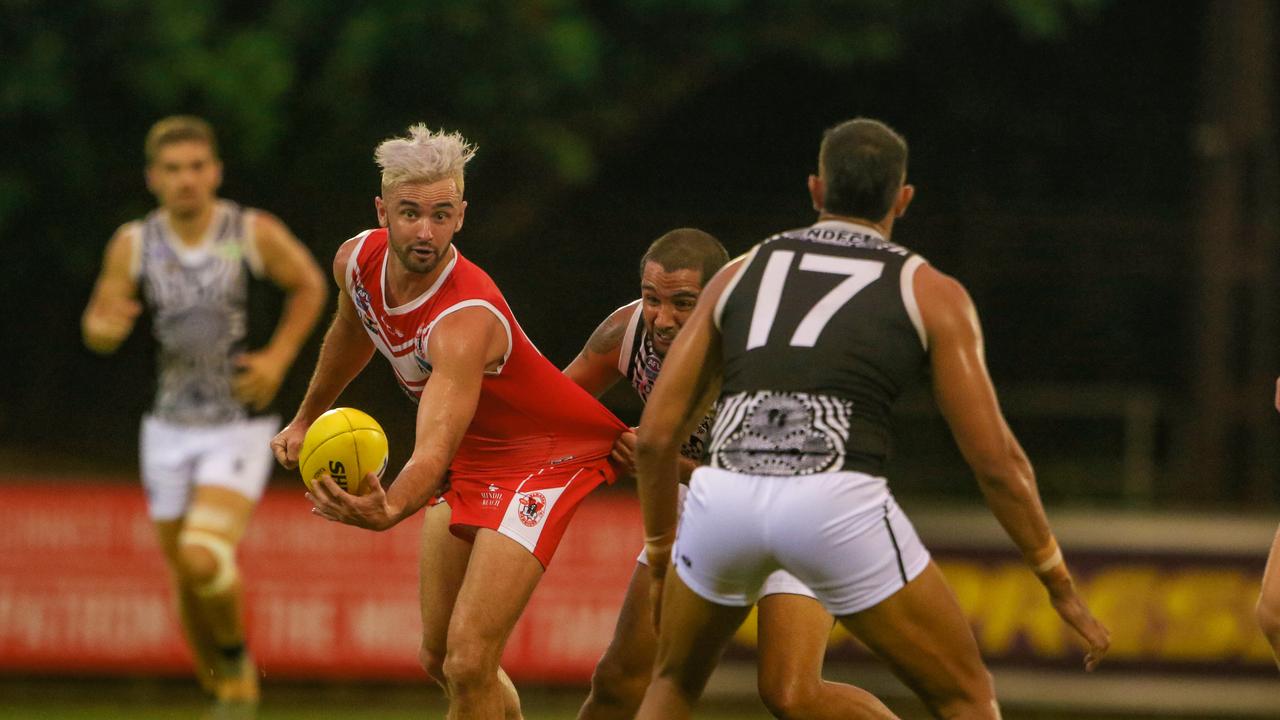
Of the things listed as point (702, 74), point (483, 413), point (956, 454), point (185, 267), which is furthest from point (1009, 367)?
point (483, 413)

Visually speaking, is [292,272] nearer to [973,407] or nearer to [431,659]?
[431,659]

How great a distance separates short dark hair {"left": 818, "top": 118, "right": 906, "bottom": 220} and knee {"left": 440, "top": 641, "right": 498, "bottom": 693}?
187 cm

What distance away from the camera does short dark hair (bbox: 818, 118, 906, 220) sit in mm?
5207

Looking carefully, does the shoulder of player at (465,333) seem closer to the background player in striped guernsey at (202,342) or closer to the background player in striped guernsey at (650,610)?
the background player in striped guernsey at (650,610)

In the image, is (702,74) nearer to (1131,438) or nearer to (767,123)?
(767,123)

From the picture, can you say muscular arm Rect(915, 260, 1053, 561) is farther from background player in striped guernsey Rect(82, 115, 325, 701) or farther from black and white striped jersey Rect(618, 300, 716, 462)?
background player in striped guernsey Rect(82, 115, 325, 701)

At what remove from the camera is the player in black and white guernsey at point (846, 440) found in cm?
500

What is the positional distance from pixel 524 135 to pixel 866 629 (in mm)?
10065

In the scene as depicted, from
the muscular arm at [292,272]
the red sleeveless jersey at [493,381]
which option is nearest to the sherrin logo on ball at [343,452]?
the red sleeveless jersey at [493,381]

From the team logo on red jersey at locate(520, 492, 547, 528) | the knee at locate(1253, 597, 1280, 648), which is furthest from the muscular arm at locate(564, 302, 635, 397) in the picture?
the knee at locate(1253, 597, 1280, 648)

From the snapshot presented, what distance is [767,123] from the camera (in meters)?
18.5

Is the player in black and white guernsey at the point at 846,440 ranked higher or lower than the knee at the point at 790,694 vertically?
Result: higher

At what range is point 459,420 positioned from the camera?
5.84 metres

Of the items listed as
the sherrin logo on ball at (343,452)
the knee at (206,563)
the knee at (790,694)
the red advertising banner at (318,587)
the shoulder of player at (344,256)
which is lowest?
the red advertising banner at (318,587)
